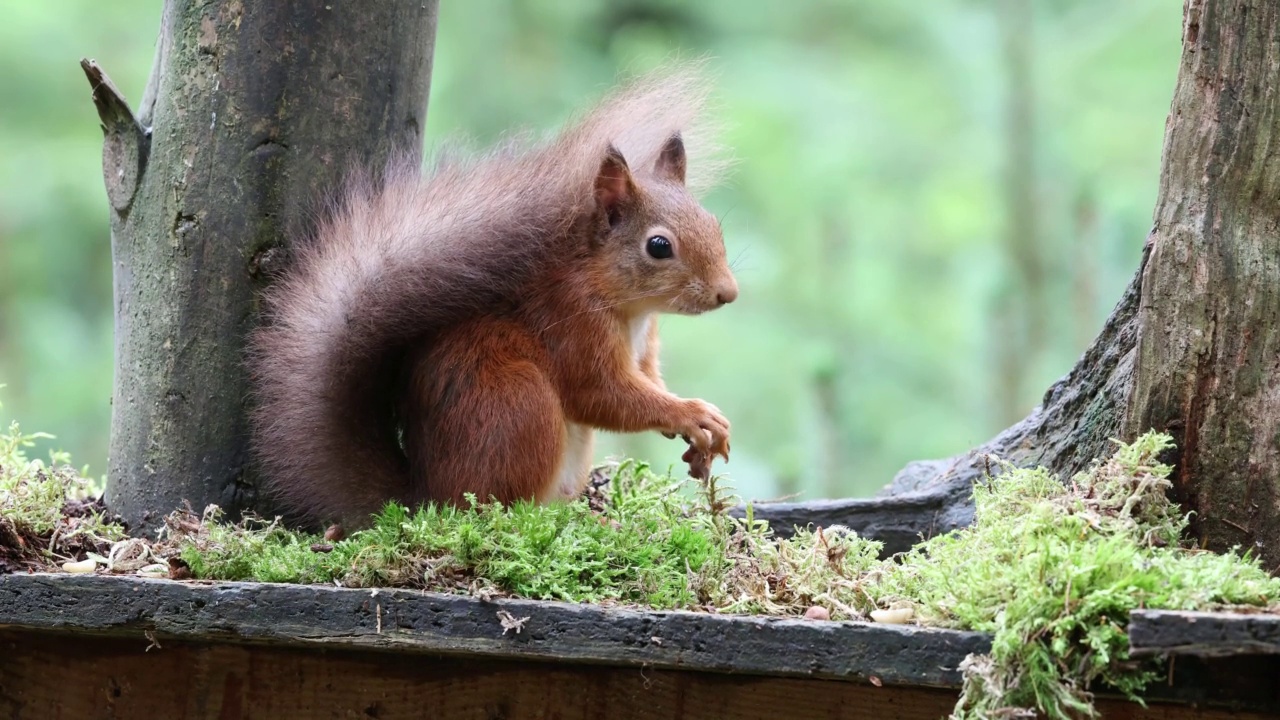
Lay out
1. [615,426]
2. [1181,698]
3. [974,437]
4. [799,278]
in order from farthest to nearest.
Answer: [799,278], [974,437], [615,426], [1181,698]

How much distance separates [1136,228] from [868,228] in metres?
0.95

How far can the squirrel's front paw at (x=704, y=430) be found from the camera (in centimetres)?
178

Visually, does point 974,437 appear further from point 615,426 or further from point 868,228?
point 615,426

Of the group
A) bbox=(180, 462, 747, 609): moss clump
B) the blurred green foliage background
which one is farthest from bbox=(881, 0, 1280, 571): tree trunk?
the blurred green foliage background

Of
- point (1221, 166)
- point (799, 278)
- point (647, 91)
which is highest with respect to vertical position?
point (799, 278)

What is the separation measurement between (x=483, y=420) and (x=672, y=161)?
584mm

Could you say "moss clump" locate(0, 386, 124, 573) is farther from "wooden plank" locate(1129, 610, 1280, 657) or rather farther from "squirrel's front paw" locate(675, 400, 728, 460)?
"wooden plank" locate(1129, 610, 1280, 657)

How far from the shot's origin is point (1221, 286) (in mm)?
1397

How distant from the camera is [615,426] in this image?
179 cm

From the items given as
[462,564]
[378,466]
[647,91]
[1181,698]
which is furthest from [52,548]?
[1181,698]

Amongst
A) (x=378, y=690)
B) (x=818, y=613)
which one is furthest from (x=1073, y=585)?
(x=378, y=690)

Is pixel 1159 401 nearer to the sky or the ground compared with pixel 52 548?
nearer to the sky

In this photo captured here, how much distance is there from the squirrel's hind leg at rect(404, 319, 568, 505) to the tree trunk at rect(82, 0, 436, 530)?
29cm

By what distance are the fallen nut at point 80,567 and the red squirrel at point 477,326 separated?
27 cm
